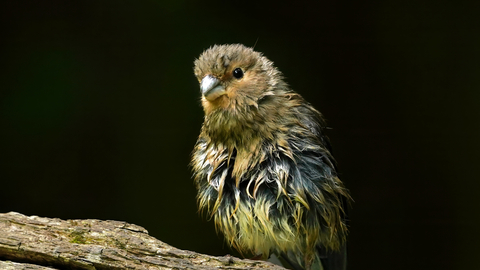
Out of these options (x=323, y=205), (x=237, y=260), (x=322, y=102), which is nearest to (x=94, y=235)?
(x=237, y=260)

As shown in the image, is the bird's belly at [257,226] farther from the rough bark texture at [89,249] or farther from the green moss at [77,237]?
the green moss at [77,237]

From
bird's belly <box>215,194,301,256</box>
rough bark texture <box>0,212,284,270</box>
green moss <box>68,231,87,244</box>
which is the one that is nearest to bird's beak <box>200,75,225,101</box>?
bird's belly <box>215,194,301,256</box>

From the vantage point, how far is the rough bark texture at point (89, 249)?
6.78 ft

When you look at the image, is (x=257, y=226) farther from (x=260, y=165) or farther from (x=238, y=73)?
(x=238, y=73)

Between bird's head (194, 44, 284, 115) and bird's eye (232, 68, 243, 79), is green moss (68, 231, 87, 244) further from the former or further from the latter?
bird's eye (232, 68, 243, 79)

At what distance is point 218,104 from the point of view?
2377mm

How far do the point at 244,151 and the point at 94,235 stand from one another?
Answer: 724mm

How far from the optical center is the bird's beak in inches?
90.5

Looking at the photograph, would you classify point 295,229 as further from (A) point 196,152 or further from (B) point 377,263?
(B) point 377,263

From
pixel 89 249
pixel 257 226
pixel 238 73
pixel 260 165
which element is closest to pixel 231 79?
pixel 238 73

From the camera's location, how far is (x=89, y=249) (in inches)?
82.4

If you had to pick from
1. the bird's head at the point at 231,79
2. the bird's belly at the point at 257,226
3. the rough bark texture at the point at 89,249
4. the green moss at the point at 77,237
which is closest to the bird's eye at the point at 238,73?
the bird's head at the point at 231,79

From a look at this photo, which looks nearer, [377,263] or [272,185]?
[272,185]

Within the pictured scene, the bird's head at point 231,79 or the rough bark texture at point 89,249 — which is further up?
the bird's head at point 231,79
